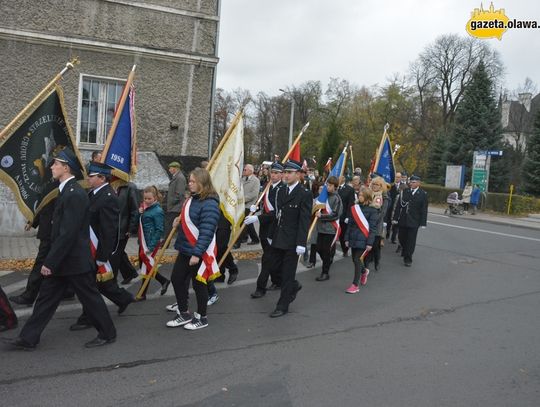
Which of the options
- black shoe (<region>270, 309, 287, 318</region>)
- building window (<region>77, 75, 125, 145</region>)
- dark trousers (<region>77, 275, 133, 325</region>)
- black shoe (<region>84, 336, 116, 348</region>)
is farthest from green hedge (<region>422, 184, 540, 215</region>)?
black shoe (<region>84, 336, 116, 348</region>)

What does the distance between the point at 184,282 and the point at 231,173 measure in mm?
2174

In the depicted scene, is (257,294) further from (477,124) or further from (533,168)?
(477,124)

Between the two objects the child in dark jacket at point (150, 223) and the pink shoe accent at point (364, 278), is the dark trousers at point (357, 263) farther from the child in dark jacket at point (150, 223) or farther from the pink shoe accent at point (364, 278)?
the child in dark jacket at point (150, 223)

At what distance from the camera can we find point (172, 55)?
13.1 m

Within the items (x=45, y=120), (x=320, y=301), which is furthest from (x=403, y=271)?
(x=45, y=120)

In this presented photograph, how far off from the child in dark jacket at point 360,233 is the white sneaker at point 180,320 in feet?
9.69

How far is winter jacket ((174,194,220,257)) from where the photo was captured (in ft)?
18.1

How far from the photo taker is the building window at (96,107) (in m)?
12.7

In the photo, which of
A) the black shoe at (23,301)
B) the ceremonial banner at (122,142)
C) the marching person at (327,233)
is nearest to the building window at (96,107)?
the ceremonial banner at (122,142)

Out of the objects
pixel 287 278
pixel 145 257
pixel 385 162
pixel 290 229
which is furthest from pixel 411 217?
pixel 145 257

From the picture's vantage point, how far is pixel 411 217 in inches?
428

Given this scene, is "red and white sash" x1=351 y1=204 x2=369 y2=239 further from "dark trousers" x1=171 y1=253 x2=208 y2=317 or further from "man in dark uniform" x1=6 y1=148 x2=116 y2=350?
"man in dark uniform" x1=6 y1=148 x2=116 y2=350

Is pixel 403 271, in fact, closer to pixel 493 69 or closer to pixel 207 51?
pixel 207 51

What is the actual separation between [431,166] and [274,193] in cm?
4082
